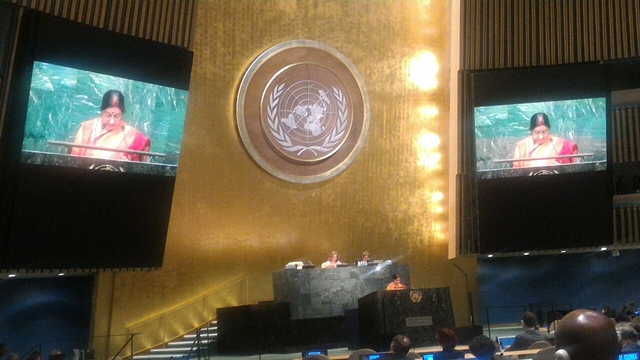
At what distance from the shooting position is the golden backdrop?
10.9 m

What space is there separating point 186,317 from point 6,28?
5.31 metres

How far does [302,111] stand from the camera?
12102 mm

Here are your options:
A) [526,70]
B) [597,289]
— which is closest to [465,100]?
[526,70]

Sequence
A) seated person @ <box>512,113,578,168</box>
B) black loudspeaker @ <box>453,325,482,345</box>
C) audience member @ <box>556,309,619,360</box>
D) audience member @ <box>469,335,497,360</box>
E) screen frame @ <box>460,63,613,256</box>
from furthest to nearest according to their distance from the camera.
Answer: seated person @ <box>512,113,578,168</box>
screen frame @ <box>460,63,613,256</box>
black loudspeaker @ <box>453,325,482,345</box>
audience member @ <box>469,335,497,360</box>
audience member @ <box>556,309,619,360</box>

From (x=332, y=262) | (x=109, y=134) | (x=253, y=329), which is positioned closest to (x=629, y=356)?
(x=253, y=329)

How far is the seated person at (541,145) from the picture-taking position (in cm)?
1106

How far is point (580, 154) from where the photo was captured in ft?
36.1

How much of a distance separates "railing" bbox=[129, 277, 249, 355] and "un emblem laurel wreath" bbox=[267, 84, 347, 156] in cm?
275

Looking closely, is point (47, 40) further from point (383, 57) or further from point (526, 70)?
point (526, 70)

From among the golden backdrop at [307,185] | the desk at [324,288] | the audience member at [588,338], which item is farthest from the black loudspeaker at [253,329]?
the audience member at [588,338]

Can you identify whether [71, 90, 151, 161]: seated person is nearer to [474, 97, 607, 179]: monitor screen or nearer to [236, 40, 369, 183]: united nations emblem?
[236, 40, 369, 183]: united nations emblem

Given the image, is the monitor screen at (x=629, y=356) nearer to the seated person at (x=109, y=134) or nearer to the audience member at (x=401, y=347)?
the audience member at (x=401, y=347)

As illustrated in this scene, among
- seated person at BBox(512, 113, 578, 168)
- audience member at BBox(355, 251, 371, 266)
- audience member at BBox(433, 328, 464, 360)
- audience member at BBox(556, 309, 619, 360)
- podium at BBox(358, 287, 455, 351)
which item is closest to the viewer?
audience member at BBox(556, 309, 619, 360)

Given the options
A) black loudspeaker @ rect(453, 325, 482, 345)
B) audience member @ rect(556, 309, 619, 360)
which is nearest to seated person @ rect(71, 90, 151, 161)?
black loudspeaker @ rect(453, 325, 482, 345)
